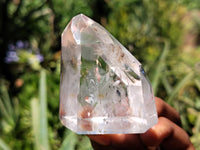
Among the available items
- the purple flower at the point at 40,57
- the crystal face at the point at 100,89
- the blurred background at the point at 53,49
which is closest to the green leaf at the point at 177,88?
the blurred background at the point at 53,49

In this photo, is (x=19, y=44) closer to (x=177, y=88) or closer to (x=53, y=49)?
(x=53, y=49)

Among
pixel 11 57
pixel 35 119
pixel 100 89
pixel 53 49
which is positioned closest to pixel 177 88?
pixel 35 119

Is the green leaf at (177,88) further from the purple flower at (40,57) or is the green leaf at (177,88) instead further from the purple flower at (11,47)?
the purple flower at (11,47)

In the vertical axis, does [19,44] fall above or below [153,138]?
below

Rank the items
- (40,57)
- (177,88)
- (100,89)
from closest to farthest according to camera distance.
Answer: (100,89)
(177,88)
(40,57)

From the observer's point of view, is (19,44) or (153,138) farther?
(19,44)

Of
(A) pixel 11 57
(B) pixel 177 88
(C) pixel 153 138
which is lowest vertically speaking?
(A) pixel 11 57

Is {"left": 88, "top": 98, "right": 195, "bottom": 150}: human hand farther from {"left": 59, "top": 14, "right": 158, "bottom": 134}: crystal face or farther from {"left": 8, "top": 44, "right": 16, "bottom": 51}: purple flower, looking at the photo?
{"left": 8, "top": 44, "right": 16, "bottom": 51}: purple flower
